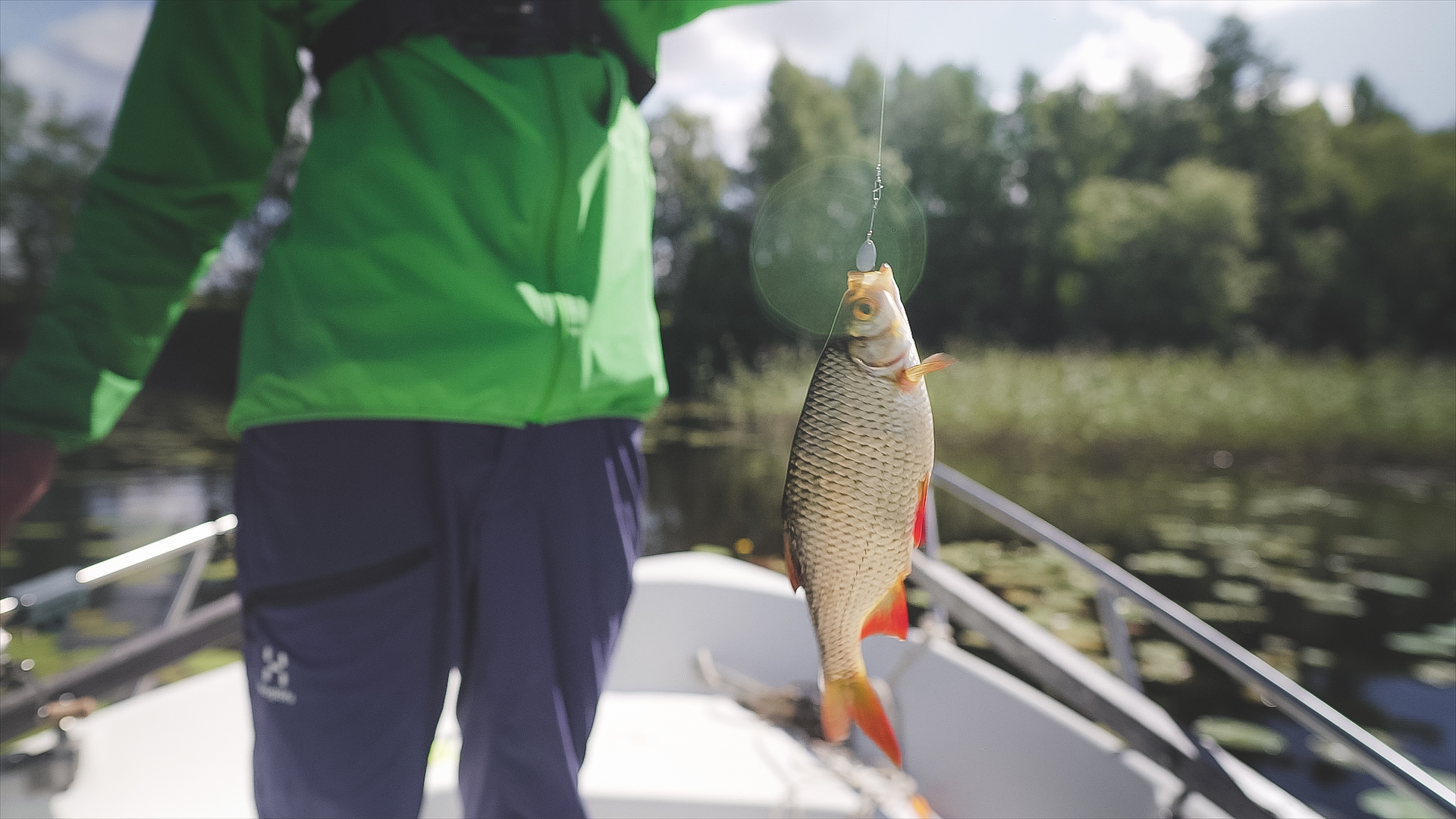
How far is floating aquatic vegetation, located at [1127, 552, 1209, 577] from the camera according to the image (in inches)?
228

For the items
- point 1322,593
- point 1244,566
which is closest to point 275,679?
point 1322,593

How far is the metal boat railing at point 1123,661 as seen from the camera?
1004mm

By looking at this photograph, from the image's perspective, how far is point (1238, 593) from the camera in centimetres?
543

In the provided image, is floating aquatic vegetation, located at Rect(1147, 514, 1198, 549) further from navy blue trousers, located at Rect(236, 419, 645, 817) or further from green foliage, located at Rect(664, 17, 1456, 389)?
navy blue trousers, located at Rect(236, 419, 645, 817)

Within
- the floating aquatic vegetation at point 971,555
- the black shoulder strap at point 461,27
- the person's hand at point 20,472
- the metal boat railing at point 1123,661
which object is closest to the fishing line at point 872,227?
the black shoulder strap at point 461,27

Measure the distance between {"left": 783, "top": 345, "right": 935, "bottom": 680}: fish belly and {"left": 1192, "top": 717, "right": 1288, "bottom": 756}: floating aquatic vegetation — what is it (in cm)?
Result: 307

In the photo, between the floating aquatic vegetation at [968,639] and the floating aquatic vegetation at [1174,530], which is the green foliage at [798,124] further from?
the floating aquatic vegetation at [968,639]

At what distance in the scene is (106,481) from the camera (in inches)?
300

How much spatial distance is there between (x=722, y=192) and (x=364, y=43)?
13234mm

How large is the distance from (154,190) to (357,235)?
22 cm

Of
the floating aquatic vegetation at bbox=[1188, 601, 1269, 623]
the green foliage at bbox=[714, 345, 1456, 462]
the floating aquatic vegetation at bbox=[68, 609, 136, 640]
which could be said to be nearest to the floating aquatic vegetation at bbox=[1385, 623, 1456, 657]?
the floating aquatic vegetation at bbox=[1188, 601, 1269, 623]

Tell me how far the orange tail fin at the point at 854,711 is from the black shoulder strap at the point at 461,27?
0.73m

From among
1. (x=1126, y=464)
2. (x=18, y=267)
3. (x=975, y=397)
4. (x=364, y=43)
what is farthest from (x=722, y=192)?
(x=364, y=43)

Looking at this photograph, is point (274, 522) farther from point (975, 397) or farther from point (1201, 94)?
point (1201, 94)
